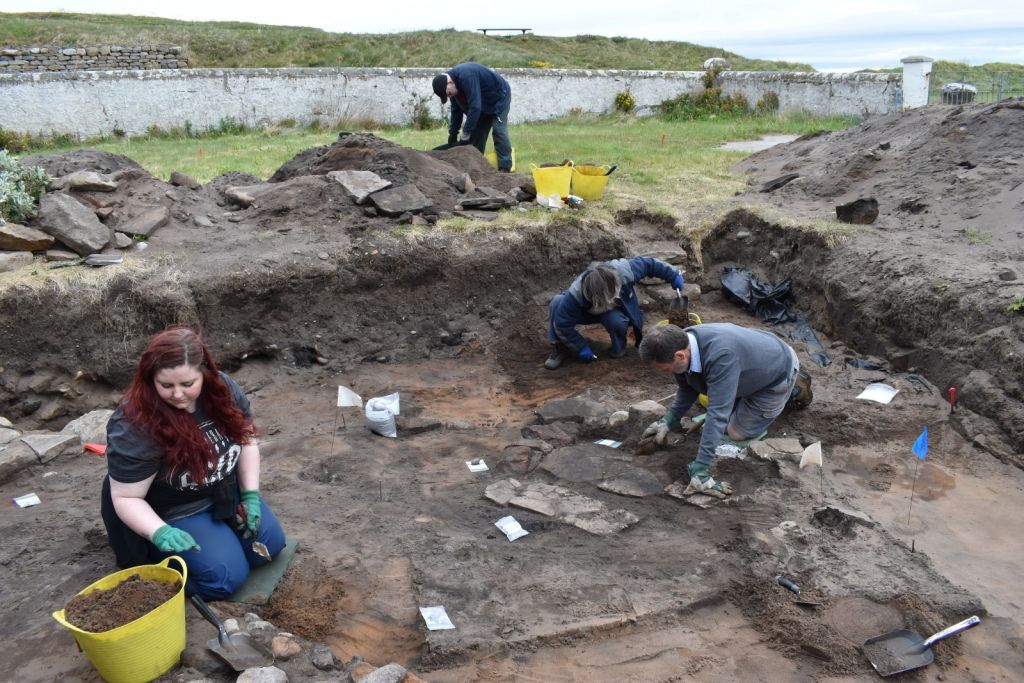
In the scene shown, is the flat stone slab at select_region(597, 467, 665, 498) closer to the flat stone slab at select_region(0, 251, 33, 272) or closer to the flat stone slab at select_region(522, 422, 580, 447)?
the flat stone slab at select_region(522, 422, 580, 447)

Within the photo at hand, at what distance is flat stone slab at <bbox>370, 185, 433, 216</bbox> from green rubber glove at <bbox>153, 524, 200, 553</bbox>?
16.3ft

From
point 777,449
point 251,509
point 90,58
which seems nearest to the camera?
point 251,509

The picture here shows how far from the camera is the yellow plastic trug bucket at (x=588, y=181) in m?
8.52

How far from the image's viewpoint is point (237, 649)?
115 inches

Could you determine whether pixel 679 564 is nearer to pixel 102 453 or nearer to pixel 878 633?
pixel 878 633

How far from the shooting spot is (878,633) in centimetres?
334

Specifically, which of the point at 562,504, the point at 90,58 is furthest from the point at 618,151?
the point at 90,58

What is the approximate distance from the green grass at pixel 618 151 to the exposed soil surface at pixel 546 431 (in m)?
0.74

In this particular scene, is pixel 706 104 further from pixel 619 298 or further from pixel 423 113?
pixel 619 298

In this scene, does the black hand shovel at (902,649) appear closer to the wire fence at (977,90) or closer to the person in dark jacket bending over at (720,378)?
the person in dark jacket bending over at (720,378)

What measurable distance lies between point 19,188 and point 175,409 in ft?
16.8

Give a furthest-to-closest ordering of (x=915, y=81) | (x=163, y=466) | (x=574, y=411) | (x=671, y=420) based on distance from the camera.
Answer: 1. (x=915, y=81)
2. (x=574, y=411)
3. (x=671, y=420)
4. (x=163, y=466)

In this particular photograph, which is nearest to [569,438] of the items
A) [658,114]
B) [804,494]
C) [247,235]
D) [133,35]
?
[804,494]

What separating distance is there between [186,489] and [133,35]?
2221 cm
